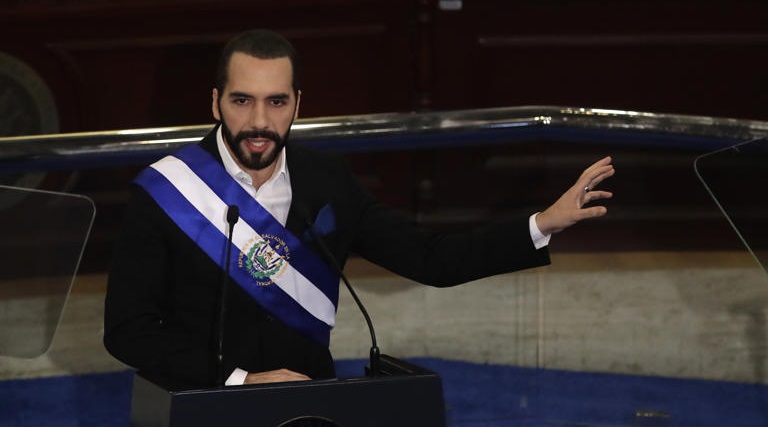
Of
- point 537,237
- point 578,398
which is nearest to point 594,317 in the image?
point 578,398

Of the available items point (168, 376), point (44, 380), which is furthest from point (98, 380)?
point (168, 376)

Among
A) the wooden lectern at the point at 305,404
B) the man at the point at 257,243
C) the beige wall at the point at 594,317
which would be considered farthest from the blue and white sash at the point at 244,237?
the beige wall at the point at 594,317

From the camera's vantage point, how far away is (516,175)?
296 cm

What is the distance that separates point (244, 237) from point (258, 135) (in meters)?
0.18

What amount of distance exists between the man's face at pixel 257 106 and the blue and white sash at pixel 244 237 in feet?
0.35

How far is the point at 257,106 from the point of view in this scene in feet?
6.63

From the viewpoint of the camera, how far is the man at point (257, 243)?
2.02 meters

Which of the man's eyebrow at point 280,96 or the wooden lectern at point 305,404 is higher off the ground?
the man's eyebrow at point 280,96

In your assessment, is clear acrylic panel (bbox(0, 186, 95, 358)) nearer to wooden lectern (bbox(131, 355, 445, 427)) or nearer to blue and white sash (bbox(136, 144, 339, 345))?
blue and white sash (bbox(136, 144, 339, 345))

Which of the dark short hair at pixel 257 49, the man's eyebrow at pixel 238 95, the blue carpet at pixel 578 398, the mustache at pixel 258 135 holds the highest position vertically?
the dark short hair at pixel 257 49

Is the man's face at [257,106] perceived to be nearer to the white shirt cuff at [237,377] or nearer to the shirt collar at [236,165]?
the shirt collar at [236,165]

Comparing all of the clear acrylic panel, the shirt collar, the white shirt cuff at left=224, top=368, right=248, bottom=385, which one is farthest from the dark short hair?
the clear acrylic panel

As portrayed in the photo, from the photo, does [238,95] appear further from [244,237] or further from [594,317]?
[594,317]

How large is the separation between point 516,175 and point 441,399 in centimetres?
122
